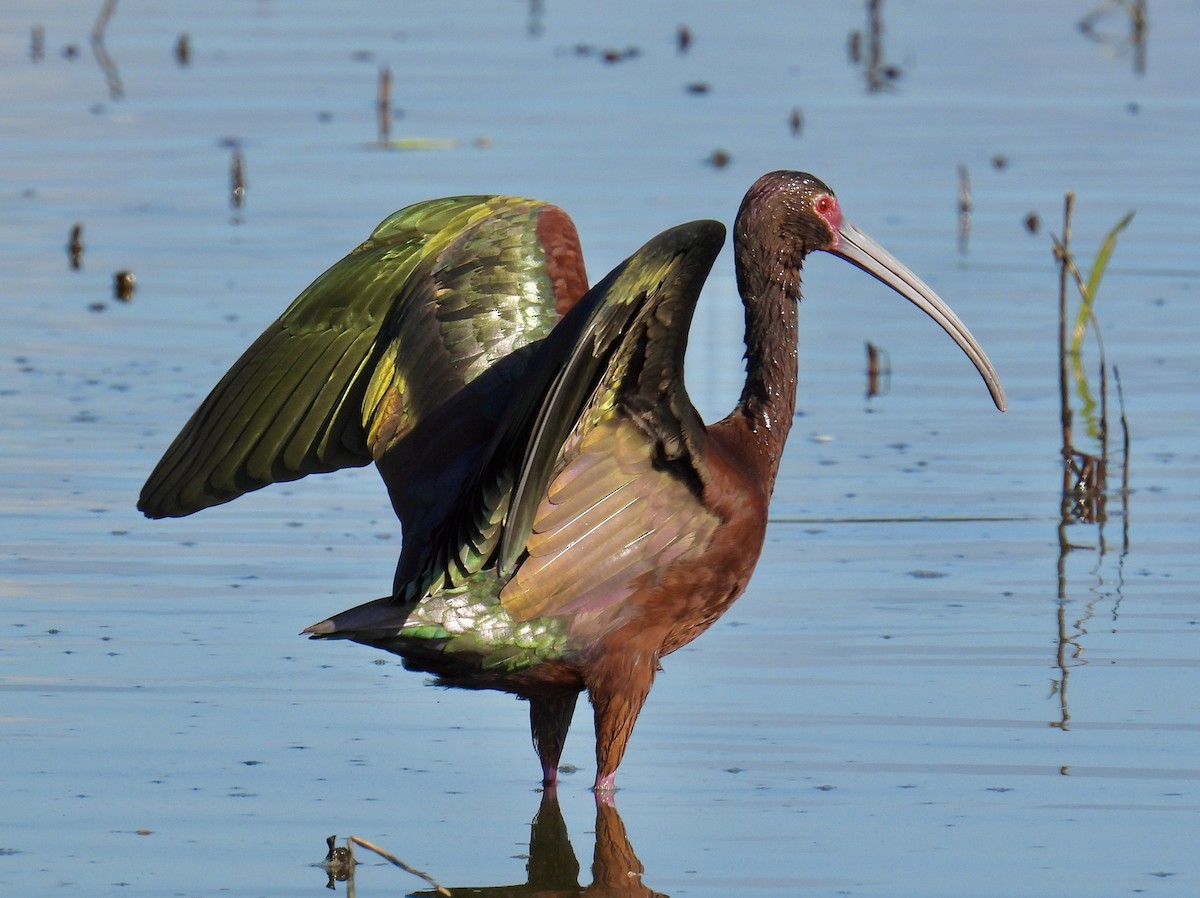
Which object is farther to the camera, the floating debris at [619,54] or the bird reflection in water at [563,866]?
the floating debris at [619,54]

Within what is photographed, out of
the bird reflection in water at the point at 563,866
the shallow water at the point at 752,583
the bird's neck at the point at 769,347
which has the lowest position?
the bird reflection in water at the point at 563,866

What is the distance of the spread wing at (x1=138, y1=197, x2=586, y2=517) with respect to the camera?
19.9 ft

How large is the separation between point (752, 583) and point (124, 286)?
4.35 metres

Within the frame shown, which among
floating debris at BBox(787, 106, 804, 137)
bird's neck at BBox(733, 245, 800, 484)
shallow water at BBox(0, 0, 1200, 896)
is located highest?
bird's neck at BBox(733, 245, 800, 484)

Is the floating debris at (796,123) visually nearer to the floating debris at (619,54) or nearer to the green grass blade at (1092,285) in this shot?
the floating debris at (619,54)

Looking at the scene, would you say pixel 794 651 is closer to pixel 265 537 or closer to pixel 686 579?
pixel 686 579

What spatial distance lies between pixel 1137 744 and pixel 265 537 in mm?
3149

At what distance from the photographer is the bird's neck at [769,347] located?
602 cm

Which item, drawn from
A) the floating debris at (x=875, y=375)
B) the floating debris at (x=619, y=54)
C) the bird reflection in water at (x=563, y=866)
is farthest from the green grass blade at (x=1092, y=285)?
the floating debris at (x=619, y=54)

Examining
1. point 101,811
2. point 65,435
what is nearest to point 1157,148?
point 65,435

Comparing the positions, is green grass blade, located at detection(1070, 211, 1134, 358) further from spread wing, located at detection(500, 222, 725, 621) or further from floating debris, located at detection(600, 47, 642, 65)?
floating debris, located at detection(600, 47, 642, 65)

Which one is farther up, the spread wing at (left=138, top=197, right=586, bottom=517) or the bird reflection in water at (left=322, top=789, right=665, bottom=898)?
the spread wing at (left=138, top=197, right=586, bottom=517)

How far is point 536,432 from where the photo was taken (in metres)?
4.95

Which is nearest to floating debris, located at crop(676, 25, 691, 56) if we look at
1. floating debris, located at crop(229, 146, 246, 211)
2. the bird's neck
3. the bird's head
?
floating debris, located at crop(229, 146, 246, 211)
